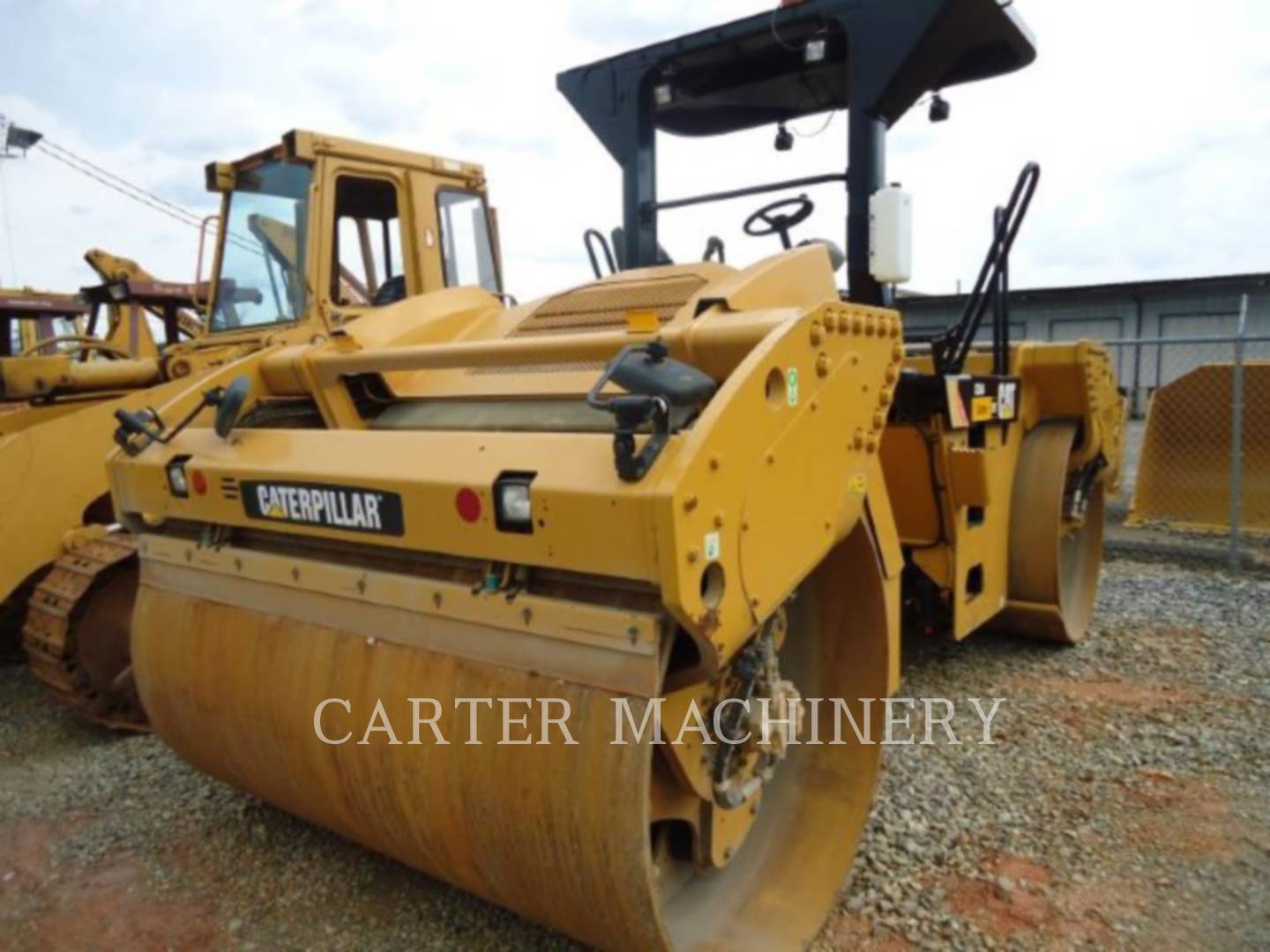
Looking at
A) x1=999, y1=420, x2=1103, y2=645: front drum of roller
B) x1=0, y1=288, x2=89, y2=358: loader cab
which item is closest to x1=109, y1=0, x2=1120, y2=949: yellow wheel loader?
x1=999, y1=420, x2=1103, y2=645: front drum of roller

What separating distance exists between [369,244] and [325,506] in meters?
3.29

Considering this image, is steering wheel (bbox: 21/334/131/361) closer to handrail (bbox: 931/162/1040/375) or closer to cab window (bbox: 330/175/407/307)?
cab window (bbox: 330/175/407/307)

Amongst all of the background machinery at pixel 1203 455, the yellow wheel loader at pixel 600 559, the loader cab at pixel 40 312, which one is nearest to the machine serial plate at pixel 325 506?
the yellow wheel loader at pixel 600 559

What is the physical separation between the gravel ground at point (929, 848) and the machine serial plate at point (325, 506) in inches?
46.6

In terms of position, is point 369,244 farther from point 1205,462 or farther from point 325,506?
point 1205,462

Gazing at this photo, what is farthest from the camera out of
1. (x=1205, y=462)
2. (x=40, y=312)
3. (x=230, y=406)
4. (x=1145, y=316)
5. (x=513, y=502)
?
(x=1145, y=316)

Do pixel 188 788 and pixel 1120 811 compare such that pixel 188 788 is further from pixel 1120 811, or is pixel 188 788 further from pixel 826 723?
pixel 1120 811

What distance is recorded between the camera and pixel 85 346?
6191 millimetres

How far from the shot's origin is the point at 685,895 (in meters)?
2.51

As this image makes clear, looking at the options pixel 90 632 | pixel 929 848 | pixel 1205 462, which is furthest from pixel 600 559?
pixel 1205 462

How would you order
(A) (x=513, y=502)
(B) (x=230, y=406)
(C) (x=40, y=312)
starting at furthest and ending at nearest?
1. (C) (x=40, y=312)
2. (B) (x=230, y=406)
3. (A) (x=513, y=502)

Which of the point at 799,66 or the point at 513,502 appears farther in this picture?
the point at 799,66

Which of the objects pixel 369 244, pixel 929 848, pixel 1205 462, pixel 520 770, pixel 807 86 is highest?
pixel 807 86

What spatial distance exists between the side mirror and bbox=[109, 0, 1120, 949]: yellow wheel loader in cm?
1
